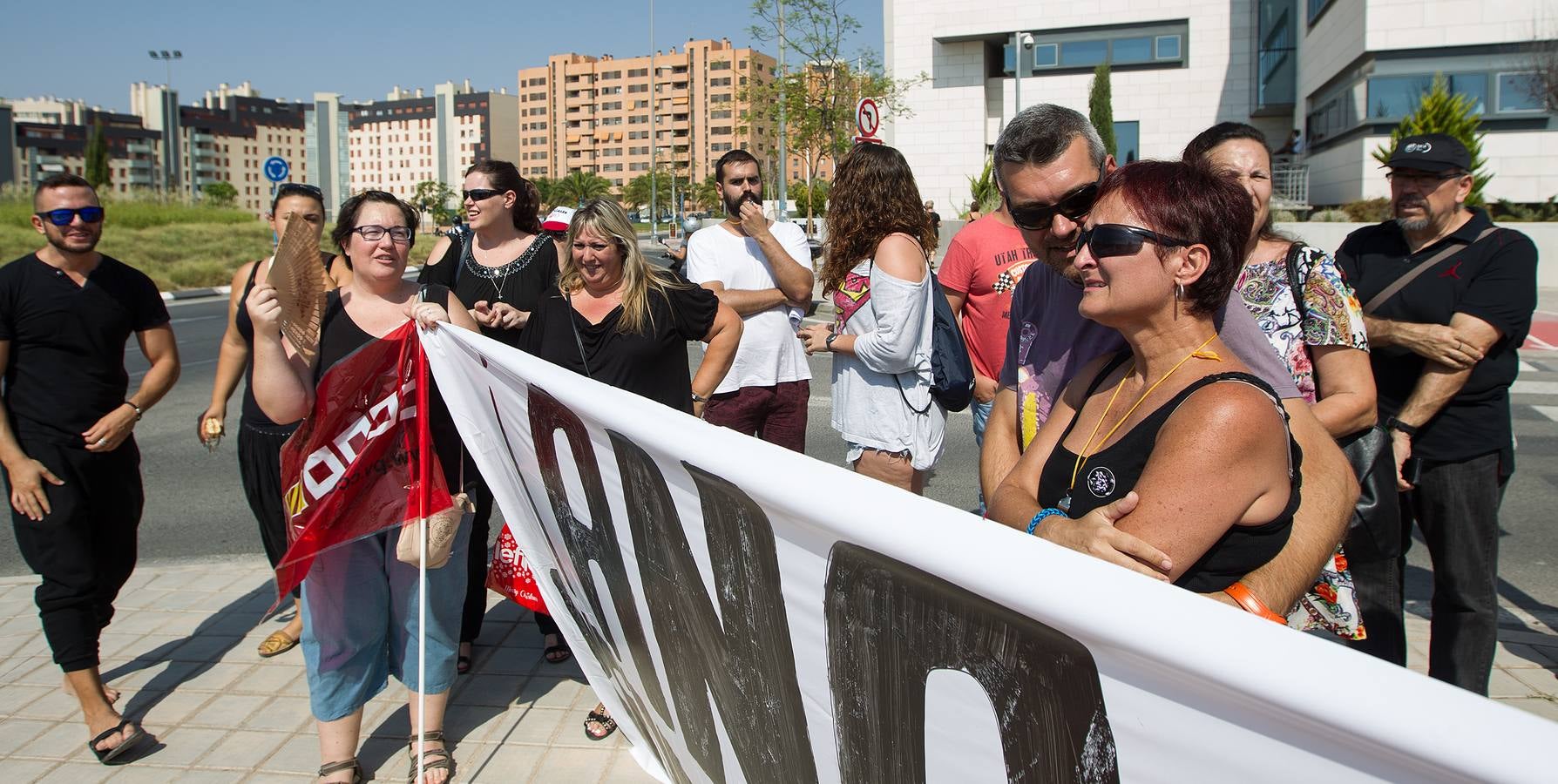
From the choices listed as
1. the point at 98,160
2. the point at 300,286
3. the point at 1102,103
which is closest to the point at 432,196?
the point at 98,160

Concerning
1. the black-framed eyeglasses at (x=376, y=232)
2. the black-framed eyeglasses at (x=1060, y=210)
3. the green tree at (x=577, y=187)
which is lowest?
the black-framed eyeglasses at (x=1060, y=210)

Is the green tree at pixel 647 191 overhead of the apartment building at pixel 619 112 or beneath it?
Answer: beneath

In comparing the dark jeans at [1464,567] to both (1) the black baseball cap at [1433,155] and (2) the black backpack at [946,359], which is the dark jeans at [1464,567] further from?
(2) the black backpack at [946,359]

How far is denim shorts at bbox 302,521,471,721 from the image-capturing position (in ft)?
10.8

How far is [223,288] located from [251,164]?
16280 cm

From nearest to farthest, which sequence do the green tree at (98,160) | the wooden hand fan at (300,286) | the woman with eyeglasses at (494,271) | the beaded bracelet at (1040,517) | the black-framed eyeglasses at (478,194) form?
the beaded bracelet at (1040,517)
the wooden hand fan at (300,286)
the woman with eyeglasses at (494,271)
the black-framed eyeglasses at (478,194)
the green tree at (98,160)

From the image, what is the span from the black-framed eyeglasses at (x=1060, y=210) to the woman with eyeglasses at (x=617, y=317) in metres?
1.80

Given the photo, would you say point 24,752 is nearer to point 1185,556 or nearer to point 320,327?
point 320,327

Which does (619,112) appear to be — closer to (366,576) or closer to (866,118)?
(866,118)

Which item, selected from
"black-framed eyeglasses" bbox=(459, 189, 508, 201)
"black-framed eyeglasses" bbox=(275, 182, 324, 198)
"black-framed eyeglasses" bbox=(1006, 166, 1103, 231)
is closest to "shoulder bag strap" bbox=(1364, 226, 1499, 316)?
"black-framed eyeglasses" bbox=(1006, 166, 1103, 231)

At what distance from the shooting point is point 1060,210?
2391mm

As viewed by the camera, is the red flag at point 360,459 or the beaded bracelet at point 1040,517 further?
the red flag at point 360,459

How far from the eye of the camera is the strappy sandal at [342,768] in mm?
3344

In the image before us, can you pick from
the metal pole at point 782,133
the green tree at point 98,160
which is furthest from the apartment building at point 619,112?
the metal pole at point 782,133
